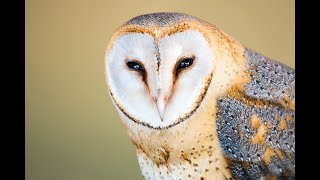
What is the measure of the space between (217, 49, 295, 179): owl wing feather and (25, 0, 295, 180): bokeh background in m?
0.15

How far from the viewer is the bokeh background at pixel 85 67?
1614mm

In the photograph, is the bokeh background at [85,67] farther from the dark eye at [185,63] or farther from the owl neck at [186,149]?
the dark eye at [185,63]

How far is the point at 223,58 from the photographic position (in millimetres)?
1489

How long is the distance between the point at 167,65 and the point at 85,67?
403 millimetres

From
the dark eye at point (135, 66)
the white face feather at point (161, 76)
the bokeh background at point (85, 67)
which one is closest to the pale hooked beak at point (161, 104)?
the white face feather at point (161, 76)

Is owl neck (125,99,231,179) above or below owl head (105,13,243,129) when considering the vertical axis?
below

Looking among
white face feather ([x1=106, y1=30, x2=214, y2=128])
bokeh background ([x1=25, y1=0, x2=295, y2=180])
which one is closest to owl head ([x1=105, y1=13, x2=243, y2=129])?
white face feather ([x1=106, y1=30, x2=214, y2=128])

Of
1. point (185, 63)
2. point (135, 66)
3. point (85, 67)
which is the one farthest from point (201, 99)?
point (85, 67)

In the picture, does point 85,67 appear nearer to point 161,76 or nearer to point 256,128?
point 161,76

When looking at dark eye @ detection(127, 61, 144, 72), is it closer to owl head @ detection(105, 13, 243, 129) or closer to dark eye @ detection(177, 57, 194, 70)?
owl head @ detection(105, 13, 243, 129)

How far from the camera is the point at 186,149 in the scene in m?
1.49

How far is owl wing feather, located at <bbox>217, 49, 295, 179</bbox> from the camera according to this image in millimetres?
1442

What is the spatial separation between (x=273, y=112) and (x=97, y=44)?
2.19 feet

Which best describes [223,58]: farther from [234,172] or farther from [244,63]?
[234,172]
